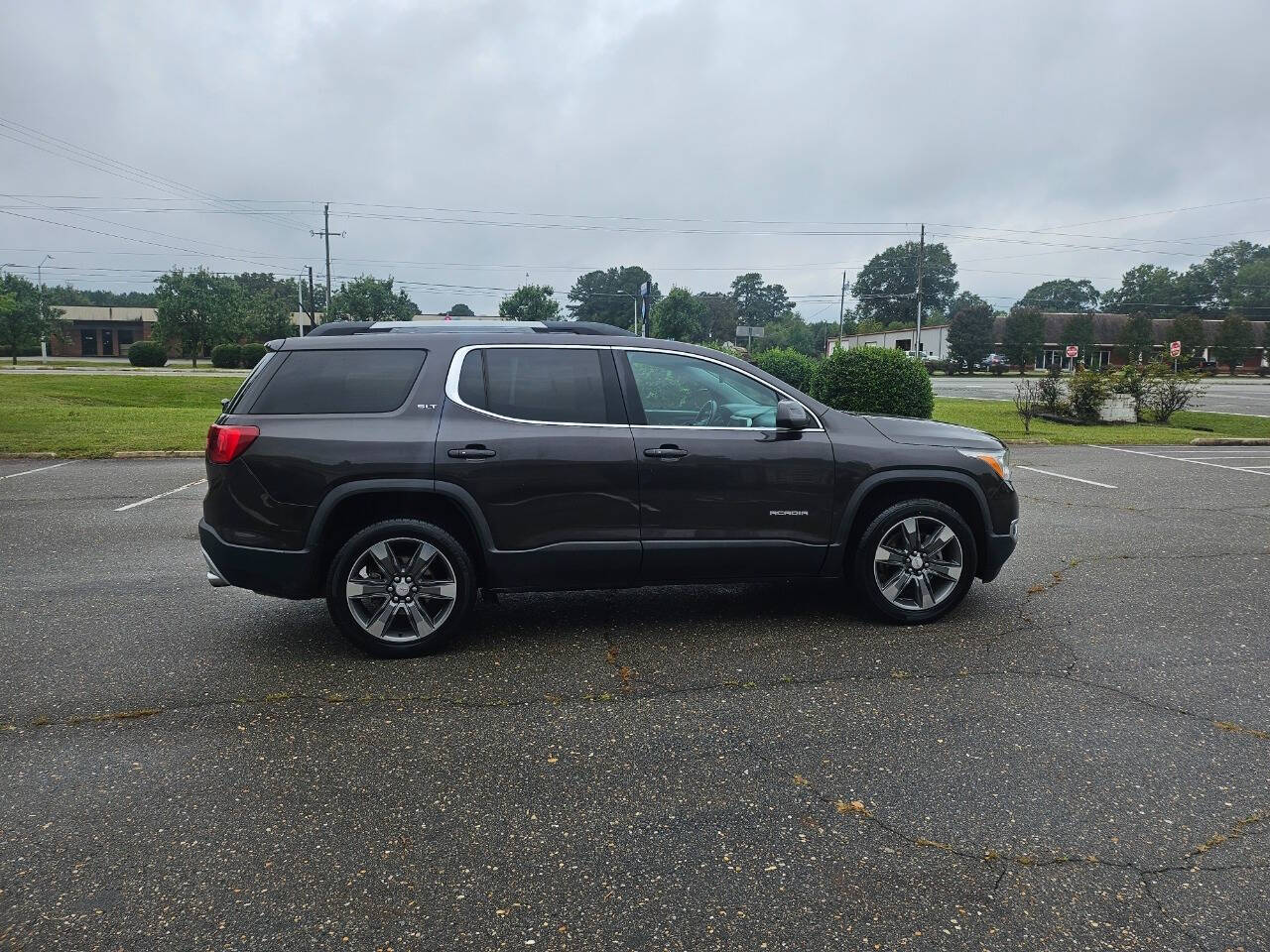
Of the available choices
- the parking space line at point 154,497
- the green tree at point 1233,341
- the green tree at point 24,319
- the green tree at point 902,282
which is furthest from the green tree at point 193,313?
the green tree at point 902,282

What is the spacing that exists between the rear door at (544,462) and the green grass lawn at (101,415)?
1068 cm

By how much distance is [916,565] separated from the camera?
5387 mm

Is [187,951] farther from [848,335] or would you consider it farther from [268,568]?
[848,335]

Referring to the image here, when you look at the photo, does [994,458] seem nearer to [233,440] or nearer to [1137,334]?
[233,440]

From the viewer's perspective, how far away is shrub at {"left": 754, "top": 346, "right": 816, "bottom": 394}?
66.4 feet

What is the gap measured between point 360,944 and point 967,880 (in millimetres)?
1860

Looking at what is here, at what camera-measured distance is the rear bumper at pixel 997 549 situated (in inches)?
215

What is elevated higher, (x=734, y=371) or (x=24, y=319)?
(x=24, y=319)

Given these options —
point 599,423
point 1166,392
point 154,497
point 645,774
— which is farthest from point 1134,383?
point 645,774

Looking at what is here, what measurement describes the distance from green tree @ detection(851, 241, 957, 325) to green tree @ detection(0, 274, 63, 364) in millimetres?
107589

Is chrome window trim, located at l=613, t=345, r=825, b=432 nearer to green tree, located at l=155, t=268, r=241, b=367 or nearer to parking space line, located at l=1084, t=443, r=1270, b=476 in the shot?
parking space line, located at l=1084, t=443, r=1270, b=476

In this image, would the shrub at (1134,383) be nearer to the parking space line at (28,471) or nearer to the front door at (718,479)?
the front door at (718,479)

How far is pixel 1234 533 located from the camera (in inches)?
325

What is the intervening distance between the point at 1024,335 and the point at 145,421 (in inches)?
2901
